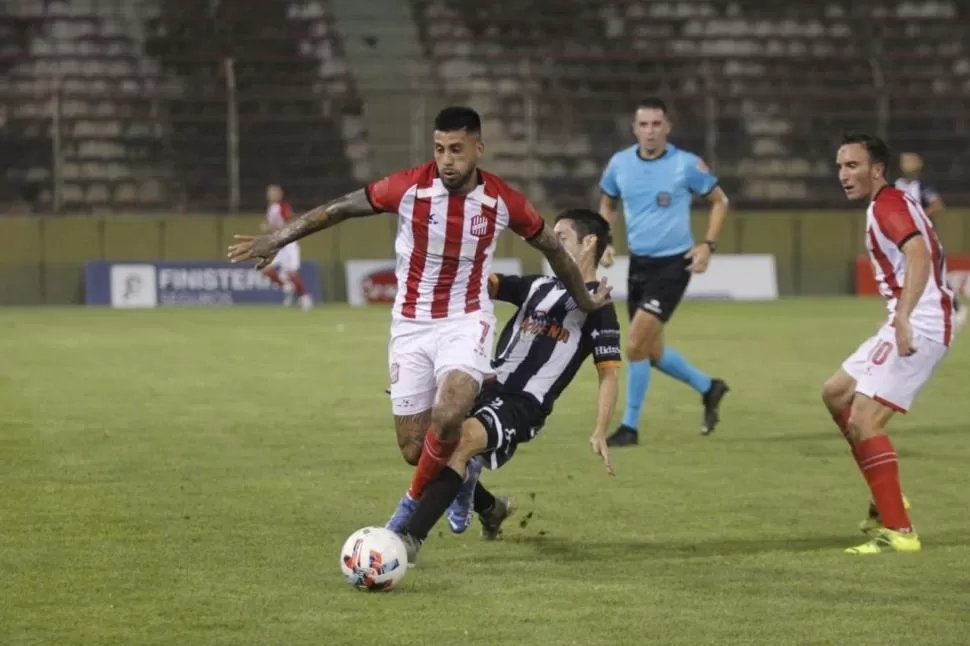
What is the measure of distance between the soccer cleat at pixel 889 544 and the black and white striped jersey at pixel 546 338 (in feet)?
4.20

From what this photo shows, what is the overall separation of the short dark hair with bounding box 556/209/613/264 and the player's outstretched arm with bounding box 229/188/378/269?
1.21m

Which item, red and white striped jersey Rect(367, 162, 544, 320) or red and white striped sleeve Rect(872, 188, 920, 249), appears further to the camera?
red and white striped sleeve Rect(872, 188, 920, 249)

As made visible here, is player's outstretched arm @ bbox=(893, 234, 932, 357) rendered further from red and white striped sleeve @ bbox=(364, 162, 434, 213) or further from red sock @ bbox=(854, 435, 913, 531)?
red and white striped sleeve @ bbox=(364, 162, 434, 213)

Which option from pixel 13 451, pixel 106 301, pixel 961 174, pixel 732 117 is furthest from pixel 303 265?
pixel 13 451

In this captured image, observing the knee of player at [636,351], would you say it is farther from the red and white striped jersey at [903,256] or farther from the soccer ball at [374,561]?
the soccer ball at [374,561]

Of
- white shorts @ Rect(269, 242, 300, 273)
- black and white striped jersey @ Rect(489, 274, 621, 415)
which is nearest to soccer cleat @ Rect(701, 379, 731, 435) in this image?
black and white striped jersey @ Rect(489, 274, 621, 415)

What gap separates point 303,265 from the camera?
91.7 feet

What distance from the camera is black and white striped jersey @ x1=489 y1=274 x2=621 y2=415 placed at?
7461mm

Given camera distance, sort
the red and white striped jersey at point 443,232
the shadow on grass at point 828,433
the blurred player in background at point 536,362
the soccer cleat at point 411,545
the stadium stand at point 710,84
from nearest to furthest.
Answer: the soccer cleat at point 411,545 → the red and white striped jersey at point 443,232 → the blurred player in background at point 536,362 → the shadow on grass at point 828,433 → the stadium stand at point 710,84

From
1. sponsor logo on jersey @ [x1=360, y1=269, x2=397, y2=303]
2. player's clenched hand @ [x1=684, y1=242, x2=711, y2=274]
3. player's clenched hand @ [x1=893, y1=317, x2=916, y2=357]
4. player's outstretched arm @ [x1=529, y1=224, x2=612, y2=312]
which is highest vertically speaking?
player's outstretched arm @ [x1=529, y1=224, x2=612, y2=312]

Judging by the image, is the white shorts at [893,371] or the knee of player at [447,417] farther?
the white shorts at [893,371]

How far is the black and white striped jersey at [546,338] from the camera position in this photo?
24.5ft

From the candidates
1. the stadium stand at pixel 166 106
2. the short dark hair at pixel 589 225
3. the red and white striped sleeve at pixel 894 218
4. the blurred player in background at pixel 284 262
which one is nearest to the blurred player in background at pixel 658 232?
the short dark hair at pixel 589 225

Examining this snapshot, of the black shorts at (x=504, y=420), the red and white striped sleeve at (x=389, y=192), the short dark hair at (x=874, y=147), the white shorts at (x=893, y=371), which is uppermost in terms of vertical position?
the short dark hair at (x=874, y=147)
